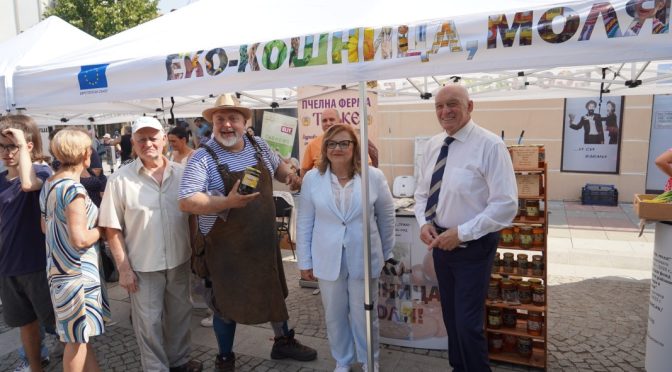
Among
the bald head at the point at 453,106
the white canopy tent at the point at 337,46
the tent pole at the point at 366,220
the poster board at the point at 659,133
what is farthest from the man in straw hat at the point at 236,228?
the poster board at the point at 659,133

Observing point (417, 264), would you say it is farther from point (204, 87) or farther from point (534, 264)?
point (204, 87)

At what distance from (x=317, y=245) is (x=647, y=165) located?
9.06 m

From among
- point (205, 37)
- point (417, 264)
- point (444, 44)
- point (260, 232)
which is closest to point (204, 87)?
point (205, 37)

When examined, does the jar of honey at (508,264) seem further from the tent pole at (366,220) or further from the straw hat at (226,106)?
the straw hat at (226,106)

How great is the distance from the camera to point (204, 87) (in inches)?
99.3

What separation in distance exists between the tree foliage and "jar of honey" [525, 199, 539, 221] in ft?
55.4

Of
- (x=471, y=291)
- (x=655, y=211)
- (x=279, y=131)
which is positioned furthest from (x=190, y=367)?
(x=279, y=131)

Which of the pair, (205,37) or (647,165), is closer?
(205,37)

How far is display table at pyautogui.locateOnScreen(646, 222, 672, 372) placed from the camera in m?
2.67

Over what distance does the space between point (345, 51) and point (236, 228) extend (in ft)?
4.29

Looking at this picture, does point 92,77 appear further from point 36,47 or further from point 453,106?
point 453,106

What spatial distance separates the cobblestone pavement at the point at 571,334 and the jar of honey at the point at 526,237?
34.6 inches

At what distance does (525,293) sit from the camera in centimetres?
301

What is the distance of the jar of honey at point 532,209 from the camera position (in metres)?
3.07
